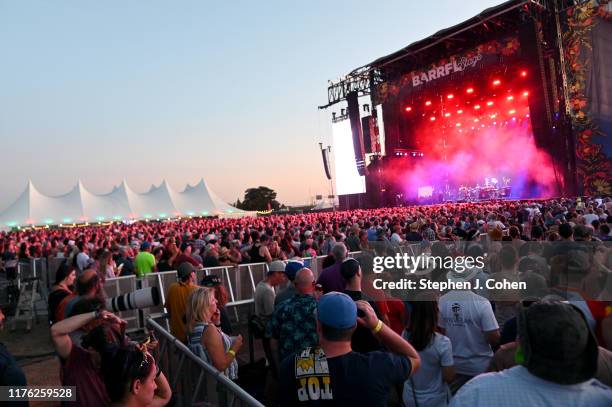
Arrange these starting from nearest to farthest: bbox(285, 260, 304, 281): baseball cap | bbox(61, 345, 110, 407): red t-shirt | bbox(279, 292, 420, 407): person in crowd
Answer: bbox(279, 292, 420, 407): person in crowd → bbox(61, 345, 110, 407): red t-shirt → bbox(285, 260, 304, 281): baseball cap

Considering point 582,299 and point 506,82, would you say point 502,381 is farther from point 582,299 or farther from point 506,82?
point 506,82

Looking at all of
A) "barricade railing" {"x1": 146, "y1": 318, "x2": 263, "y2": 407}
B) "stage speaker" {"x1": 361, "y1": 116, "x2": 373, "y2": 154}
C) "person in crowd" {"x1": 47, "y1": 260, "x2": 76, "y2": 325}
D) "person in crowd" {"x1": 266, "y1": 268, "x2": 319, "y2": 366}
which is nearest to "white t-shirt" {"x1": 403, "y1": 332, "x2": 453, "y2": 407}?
"person in crowd" {"x1": 266, "y1": 268, "x2": 319, "y2": 366}

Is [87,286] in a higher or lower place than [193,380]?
higher

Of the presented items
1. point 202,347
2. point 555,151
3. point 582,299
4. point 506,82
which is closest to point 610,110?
point 555,151

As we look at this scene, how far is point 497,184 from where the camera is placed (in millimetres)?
32250

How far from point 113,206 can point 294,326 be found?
39721 millimetres

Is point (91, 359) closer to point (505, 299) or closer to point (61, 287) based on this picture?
point (61, 287)

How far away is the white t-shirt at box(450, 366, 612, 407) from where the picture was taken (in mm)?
1332

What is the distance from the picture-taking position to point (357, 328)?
326 cm

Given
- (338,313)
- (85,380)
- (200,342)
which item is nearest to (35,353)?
(200,342)

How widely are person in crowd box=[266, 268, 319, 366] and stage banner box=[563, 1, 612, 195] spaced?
2376 centimetres

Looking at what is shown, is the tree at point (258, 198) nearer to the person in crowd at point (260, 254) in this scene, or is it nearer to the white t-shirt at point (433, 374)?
the person in crowd at point (260, 254)

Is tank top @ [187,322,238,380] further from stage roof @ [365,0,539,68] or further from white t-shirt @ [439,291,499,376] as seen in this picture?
stage roof @ [365,0,539,68]

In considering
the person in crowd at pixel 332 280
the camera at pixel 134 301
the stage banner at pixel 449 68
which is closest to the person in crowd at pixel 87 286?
the camera at pixel 134 301
